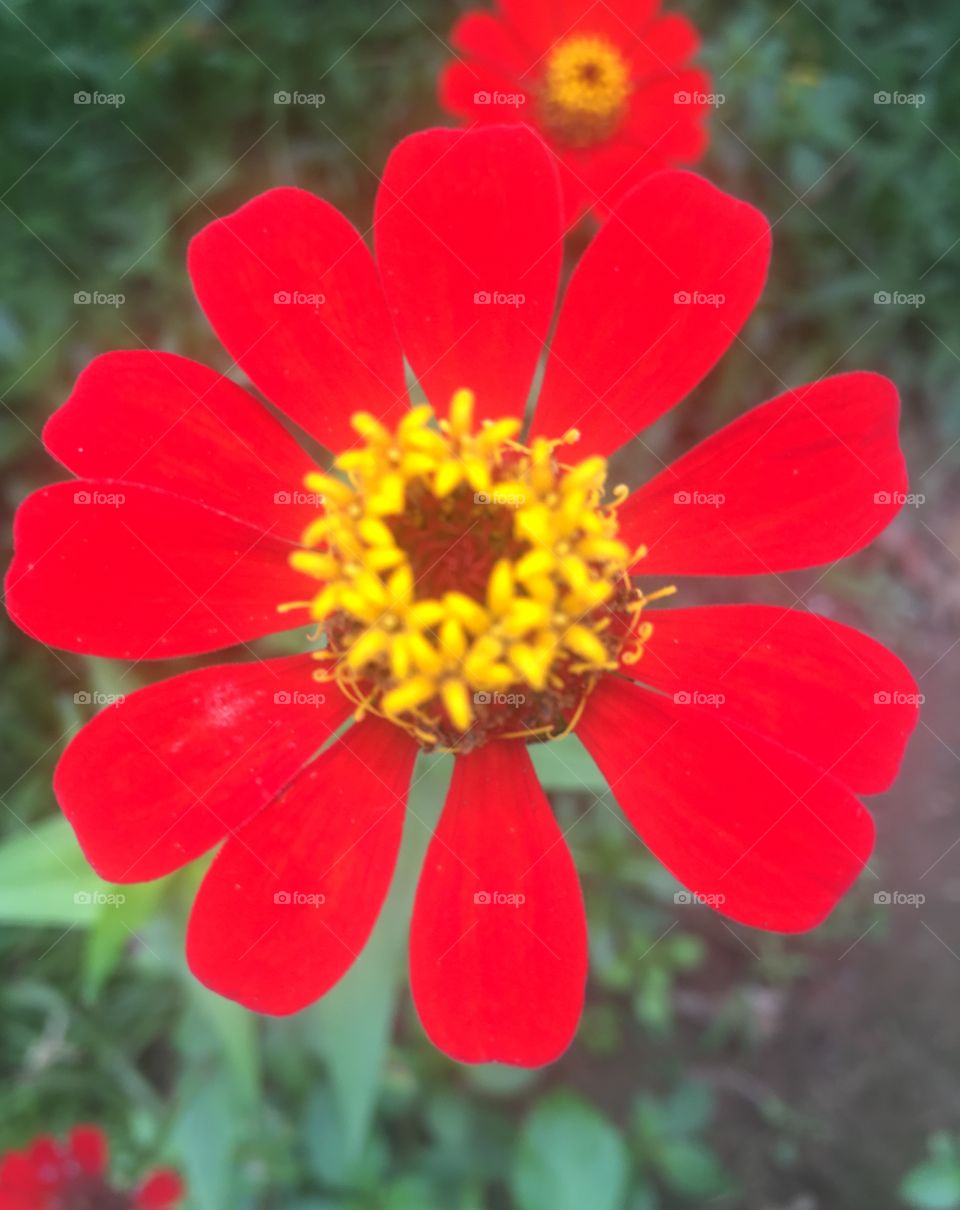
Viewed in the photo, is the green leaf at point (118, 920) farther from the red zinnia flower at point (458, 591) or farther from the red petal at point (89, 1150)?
the red petal at point (89, 1150)

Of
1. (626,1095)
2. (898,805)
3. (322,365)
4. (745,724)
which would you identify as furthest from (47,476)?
(898,805)

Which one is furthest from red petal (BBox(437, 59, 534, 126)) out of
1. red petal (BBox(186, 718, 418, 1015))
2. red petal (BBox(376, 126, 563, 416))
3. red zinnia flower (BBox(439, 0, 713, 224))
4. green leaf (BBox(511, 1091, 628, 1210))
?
green leaf (BBox(511, 1091, 628, 1210))

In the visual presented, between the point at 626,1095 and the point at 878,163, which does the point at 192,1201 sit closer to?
the point at 626,1095

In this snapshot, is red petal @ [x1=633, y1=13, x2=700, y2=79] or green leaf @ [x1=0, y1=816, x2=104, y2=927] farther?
red petal @ [x1=633, y1=13, x2=700, y2=79]

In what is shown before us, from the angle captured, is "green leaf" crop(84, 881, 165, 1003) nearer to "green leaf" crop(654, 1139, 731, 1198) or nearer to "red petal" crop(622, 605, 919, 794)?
"red petal" crop(622, 605, 919, 794)

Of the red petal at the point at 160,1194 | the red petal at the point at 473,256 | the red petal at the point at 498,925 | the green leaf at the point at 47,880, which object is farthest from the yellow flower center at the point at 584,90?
the red petal at the point at 160,1194
